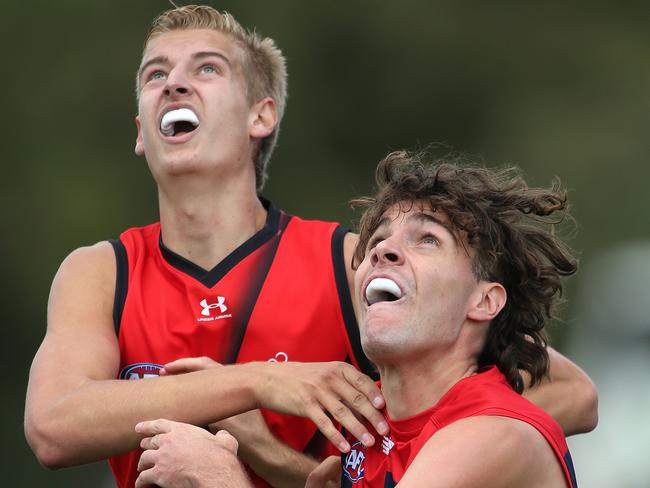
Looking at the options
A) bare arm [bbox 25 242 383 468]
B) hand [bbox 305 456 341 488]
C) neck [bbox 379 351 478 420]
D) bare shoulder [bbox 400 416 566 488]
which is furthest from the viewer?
hand [bbox 305 456 341 488]

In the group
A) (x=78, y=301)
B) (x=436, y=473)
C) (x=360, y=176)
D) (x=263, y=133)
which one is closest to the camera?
(x=436, y=473)

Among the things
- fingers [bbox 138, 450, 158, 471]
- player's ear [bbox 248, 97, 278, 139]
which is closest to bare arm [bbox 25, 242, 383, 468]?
fingers [bbox 138, 450, 158, 471]

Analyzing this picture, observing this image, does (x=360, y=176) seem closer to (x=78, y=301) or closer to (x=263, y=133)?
(x=263, y=133)

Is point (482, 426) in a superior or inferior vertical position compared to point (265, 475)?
superior

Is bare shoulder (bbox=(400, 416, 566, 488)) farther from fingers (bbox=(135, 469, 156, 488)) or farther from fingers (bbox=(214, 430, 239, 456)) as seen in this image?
fingers (bbox=(135, 469, 156, 488))

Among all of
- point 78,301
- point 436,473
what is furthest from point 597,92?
point 436,473

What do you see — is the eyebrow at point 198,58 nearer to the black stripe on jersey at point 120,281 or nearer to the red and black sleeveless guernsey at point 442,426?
the black stripe on jersey at point 120,281

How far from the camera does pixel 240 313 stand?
17.1 ft

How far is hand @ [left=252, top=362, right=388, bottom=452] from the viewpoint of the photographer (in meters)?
4.57

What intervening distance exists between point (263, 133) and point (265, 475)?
138 cm

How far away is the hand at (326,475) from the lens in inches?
186

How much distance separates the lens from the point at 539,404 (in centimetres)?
516

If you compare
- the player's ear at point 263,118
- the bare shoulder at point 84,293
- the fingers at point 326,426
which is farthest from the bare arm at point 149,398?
the player's ear at point 263,118

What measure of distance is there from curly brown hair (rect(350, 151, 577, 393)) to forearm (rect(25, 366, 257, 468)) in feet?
2.23
